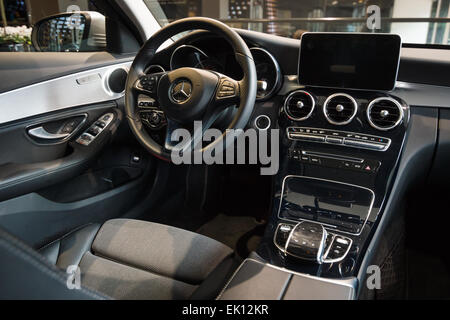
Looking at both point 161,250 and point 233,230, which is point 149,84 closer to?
point 161,250

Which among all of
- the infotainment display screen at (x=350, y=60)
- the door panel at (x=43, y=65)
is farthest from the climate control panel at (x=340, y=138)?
the door panel at (x=43, y=65)

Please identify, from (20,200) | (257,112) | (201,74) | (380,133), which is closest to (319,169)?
(380,133)

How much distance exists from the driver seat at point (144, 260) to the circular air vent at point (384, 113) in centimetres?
64

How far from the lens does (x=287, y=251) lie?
1.07 metres

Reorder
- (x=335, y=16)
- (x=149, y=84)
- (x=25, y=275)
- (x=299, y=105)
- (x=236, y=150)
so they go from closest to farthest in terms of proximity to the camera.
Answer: (x=25, y=275) → (x=149, y=84) → (x=299, y=105) → (x=236, y=150) → (x=335, y=16)

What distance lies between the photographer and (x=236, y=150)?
1648 mm

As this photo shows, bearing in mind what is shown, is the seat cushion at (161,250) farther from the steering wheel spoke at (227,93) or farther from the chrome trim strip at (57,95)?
the chrome trim strip at (57,95)

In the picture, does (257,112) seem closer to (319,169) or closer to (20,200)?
(319,169)

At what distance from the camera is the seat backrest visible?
0.49 metres

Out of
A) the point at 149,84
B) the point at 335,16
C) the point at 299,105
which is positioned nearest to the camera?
the point at 149,84

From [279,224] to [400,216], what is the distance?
21.5 inches

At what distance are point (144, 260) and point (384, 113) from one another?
2.87 ft

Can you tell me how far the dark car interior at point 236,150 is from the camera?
3.48 ft

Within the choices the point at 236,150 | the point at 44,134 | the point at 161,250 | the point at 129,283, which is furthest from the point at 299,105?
the point at 44,134
